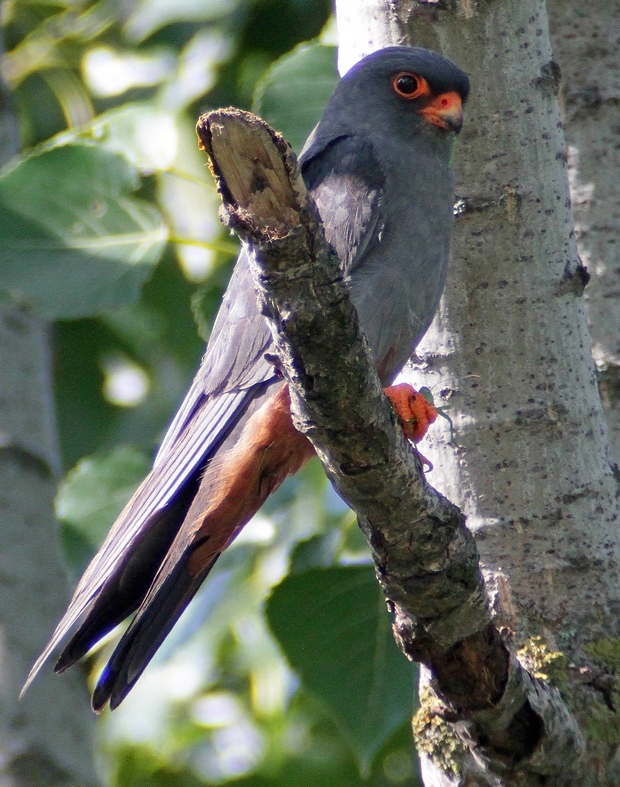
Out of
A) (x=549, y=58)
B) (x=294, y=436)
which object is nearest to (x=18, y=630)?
(x=294, y=436)

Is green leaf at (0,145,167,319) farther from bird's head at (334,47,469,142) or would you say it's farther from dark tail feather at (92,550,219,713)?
dark tail feather at (92,550,219,713)

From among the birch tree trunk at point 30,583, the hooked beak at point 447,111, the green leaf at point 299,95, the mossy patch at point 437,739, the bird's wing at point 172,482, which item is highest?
the hooked beak at point 447,111

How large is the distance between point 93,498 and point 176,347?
4.48 ft

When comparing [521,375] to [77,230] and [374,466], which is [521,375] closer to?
[374,466]

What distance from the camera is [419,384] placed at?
272 cm

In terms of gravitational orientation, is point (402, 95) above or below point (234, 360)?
above

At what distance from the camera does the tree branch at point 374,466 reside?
62.4 inches

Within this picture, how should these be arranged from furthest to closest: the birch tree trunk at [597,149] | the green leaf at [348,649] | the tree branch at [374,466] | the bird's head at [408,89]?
the birch tree trunk at [597,149], the green leaf at [348,649], the bird's head at [408,89], the tree branch at [374,466]

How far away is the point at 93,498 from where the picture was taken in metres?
3.63

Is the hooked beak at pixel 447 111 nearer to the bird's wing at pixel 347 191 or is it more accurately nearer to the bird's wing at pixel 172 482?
the bird's wing at pixel 347 191

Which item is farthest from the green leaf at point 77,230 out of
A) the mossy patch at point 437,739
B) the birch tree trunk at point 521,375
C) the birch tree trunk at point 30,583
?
the mossy patch at point 437,739

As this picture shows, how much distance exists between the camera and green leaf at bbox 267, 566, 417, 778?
2.97m

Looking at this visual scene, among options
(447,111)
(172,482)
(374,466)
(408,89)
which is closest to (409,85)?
(408,89)

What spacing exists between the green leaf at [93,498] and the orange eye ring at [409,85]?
63.3 inches
